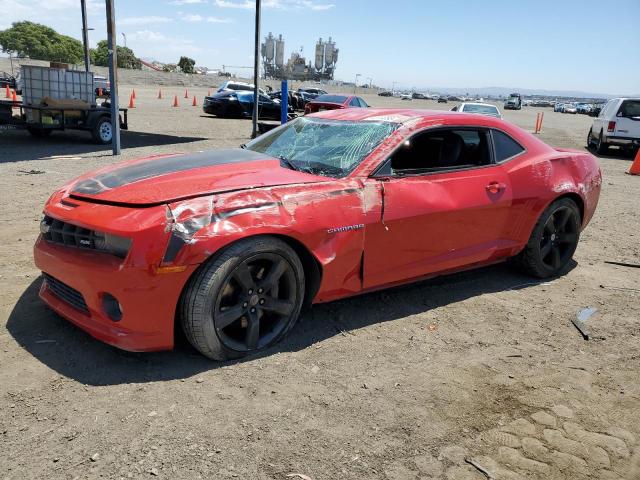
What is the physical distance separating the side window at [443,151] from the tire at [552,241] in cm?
86

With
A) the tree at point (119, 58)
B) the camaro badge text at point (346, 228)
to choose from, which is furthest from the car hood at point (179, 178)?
the tree at point (119, 58)

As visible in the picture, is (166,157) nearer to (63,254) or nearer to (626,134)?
(63,254)

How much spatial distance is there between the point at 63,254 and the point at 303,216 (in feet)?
4.59

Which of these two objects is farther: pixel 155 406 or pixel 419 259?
pixel 419 259

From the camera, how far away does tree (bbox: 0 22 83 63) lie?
87812 mm

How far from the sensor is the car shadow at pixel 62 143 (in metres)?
10.8

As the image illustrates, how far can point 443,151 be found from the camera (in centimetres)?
416

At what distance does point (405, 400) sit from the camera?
288cm

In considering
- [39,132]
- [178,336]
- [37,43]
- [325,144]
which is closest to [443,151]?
[325,144]

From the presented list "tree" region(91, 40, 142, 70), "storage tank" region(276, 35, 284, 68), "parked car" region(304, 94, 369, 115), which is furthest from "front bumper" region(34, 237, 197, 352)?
"storage tank" region(276, 35, 284, 68)

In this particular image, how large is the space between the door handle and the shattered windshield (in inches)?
36.6

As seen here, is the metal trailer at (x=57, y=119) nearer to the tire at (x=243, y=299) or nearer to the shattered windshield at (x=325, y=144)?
the shattered windshield at (x=325, y=144)

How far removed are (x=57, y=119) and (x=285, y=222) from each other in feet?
38.1

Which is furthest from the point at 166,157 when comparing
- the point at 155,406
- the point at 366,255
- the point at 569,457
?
the point at 569,457
